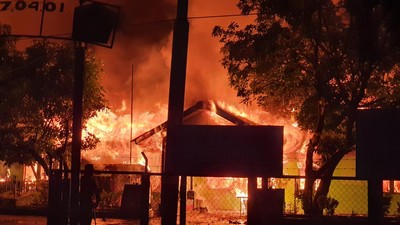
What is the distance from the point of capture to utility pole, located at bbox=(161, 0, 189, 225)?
8.65 metres

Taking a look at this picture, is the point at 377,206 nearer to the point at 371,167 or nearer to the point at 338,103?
the point at 371,167

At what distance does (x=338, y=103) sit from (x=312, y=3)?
2739 mm

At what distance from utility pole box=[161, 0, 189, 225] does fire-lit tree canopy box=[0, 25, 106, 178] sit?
10.4 m

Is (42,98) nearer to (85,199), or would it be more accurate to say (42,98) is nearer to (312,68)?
(312,68)

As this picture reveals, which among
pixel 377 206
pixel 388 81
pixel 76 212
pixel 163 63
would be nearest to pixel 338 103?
pixel 388 81

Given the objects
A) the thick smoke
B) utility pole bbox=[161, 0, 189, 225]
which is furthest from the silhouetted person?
the thick smoke

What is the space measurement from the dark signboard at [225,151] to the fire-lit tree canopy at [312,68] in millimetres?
5662

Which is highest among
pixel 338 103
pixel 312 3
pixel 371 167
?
pixel 312 3

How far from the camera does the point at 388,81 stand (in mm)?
15562

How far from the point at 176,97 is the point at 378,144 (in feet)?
10.3

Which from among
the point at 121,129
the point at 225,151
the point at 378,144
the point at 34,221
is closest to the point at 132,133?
the point at 121,129

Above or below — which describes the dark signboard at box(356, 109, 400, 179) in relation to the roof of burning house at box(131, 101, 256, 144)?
below

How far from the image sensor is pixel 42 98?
19.5 meters

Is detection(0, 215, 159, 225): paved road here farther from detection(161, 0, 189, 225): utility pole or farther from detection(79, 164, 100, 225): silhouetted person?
detection(161, 0, 189, 225): utility pole
